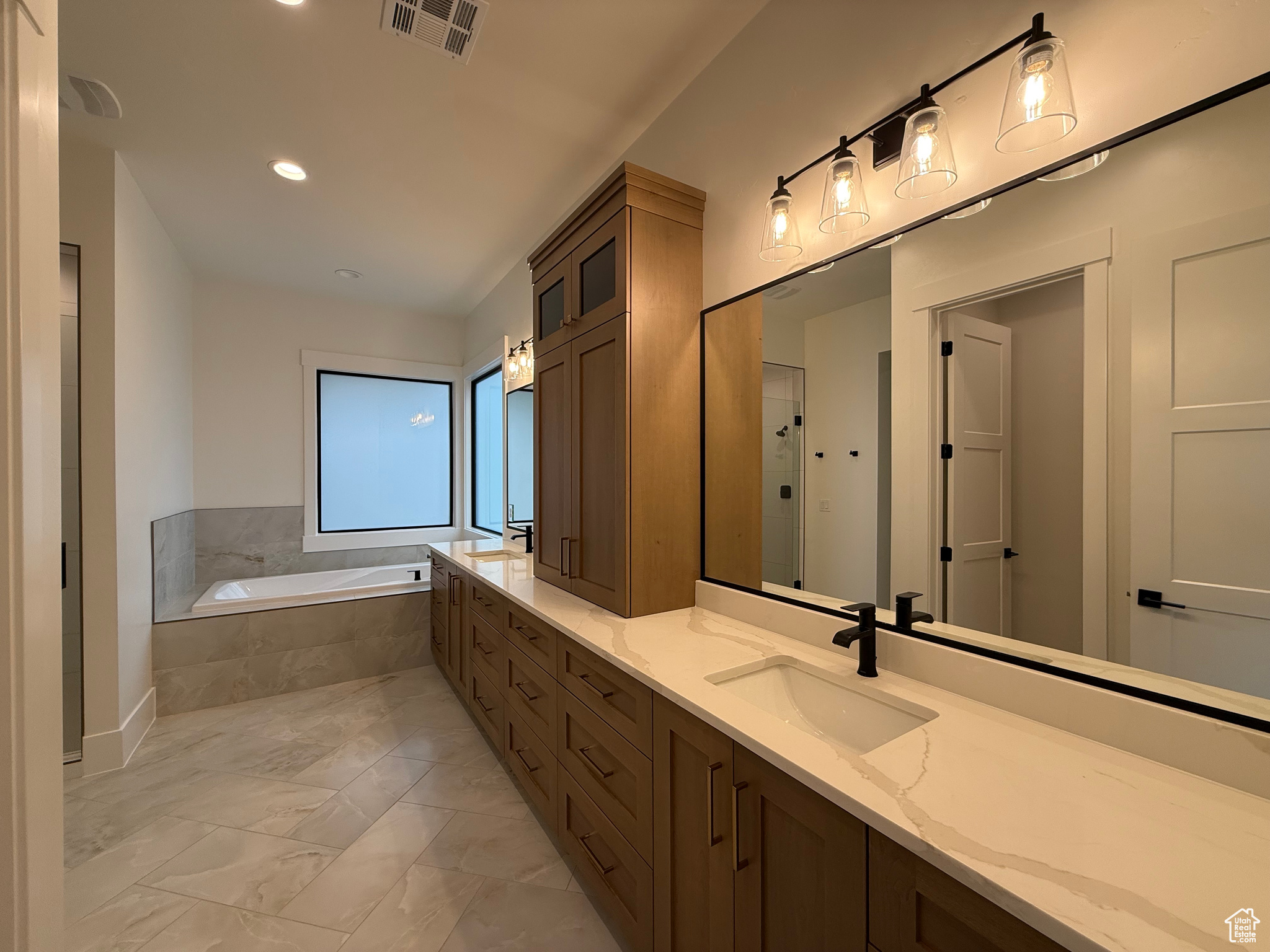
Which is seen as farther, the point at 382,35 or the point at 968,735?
the point at 382,35

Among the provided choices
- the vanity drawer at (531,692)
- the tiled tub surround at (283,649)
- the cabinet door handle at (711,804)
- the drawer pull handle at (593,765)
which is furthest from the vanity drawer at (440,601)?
the cabinet door handle at (711,804)

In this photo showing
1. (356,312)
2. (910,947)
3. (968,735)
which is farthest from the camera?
(356,312)

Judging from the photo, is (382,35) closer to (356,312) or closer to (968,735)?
(968,735)

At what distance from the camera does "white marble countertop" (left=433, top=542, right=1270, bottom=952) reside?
0.59 meters

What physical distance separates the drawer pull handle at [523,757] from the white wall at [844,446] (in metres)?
1.22

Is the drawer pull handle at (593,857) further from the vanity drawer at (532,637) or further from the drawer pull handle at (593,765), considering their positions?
the vanity drawer at (532,637)

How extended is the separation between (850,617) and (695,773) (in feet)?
1.98

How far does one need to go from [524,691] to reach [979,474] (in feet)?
5.49

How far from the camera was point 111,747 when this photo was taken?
2426mm

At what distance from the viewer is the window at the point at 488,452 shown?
4.29m

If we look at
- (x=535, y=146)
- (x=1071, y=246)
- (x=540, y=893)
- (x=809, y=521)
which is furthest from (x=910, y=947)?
(x=535, y=146)

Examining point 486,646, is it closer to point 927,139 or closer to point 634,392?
point 634,392

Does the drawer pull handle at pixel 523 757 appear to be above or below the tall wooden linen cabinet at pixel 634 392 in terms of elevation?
below

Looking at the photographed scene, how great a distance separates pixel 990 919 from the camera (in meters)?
0.65
